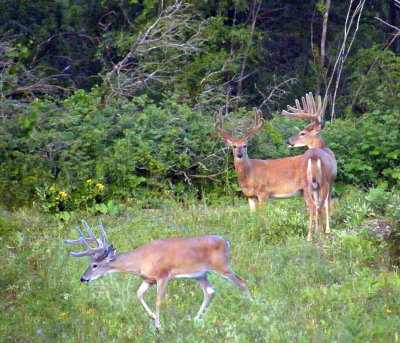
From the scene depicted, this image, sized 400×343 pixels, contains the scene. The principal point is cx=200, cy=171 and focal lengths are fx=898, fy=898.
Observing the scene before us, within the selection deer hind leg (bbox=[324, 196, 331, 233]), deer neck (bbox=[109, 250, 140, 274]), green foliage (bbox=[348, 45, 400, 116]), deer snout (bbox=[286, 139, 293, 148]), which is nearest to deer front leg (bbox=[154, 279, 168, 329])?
deer neck (bbox=[109, 250, 140, 274])

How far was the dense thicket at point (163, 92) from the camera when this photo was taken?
12703 millimetres

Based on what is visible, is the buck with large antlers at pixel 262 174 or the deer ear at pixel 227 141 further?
the deer ear at pixel 227 141

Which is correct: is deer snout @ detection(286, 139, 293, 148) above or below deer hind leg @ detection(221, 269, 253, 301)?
below

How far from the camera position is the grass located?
7176 mm

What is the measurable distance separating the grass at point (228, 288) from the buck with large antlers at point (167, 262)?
12.3 inches

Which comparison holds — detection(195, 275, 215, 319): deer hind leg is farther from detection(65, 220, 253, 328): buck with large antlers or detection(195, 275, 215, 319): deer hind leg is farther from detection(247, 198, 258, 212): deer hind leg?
detection(247, 198, 258, 212): deer hind leg

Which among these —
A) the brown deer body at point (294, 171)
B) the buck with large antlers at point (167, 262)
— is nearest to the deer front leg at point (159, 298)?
the buck with large antlers at point (167, 262)

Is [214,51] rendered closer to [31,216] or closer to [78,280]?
[31,216]

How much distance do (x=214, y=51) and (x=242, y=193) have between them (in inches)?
193

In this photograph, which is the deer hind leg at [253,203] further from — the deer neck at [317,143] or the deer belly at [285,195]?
the deer neck at [317,143]

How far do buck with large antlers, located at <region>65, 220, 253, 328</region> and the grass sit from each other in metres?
0.31

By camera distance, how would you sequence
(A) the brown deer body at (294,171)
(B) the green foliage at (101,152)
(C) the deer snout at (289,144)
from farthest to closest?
1. (C) the deer snout at (289,144)
2. (B) the green foliage at (101,152)
3. (A) the brown deer body at (294,171)

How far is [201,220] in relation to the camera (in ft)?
36.1

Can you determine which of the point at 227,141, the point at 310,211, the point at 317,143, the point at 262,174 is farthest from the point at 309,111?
the point at 310,211
